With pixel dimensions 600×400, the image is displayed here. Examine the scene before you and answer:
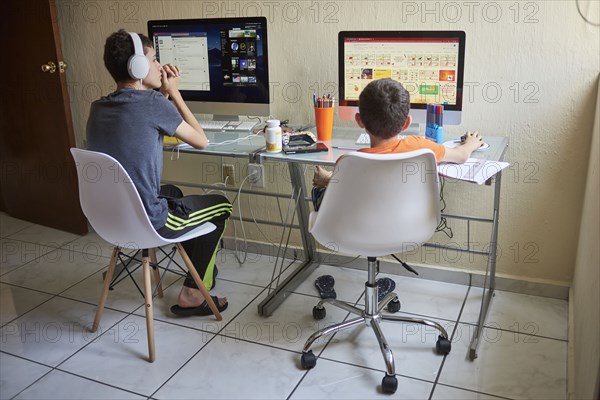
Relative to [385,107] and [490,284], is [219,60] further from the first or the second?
[490,284]

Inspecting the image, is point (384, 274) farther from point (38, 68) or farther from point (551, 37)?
point (38, 68)

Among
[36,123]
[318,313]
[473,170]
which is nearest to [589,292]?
[473,170]

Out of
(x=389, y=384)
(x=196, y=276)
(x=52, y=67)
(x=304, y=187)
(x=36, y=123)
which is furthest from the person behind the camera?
(x=36, y=123)

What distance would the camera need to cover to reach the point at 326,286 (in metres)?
2.61

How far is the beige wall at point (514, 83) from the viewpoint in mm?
2219

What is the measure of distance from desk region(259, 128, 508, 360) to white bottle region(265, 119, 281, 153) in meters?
0.04

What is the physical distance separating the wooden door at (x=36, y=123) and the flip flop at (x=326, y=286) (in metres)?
1.50

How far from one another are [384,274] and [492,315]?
1.86 feet

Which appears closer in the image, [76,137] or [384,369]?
[384,369]

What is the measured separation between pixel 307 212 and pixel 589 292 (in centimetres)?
131

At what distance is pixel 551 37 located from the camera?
221 cm

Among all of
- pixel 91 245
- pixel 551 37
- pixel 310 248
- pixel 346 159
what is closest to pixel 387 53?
pixel 551 37

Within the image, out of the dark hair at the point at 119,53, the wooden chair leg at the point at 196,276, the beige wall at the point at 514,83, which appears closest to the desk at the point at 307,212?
the beige wall at the point at 514,83

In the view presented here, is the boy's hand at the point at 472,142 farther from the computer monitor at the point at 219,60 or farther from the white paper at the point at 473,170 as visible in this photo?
the computer monitor at the point at 219,60
